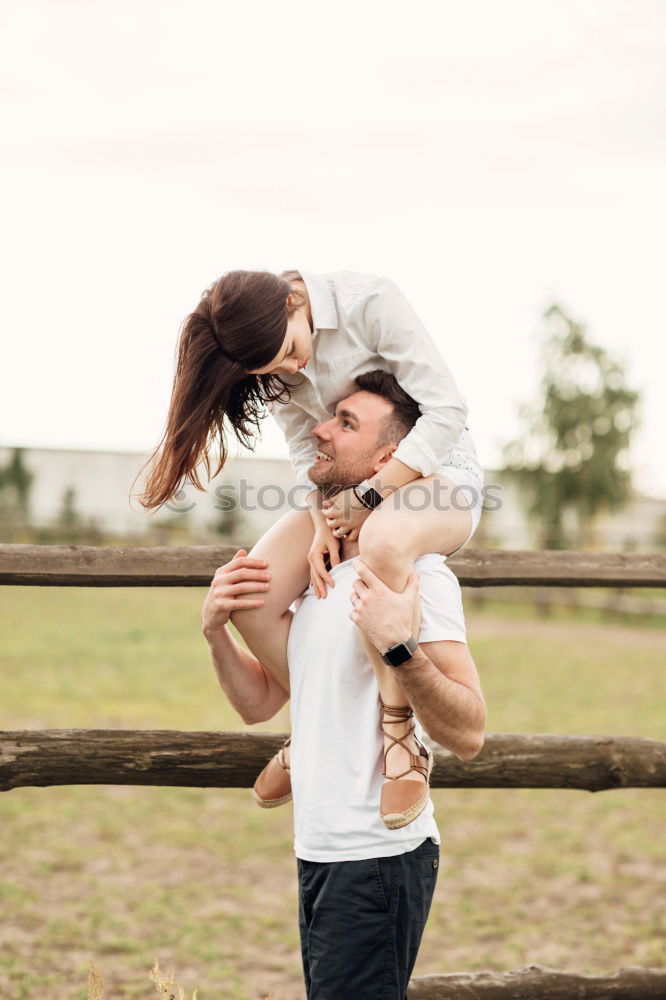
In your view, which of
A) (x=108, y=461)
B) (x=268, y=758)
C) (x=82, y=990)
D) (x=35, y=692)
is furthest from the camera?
(x=108, y=461)

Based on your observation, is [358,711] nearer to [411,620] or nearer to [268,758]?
[411,620]

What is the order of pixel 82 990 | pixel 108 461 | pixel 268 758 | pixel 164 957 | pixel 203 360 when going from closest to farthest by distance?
1. pixel 203 360
2. pixel 268 758
3. pixel 82 990
4. pixel 164 957
5. pixel 108 461

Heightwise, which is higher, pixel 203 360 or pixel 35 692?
pixel 203 360

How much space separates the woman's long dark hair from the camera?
7.38 feet

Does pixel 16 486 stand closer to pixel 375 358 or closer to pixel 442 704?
pixel 375 358

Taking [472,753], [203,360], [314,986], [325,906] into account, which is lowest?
[314,986]

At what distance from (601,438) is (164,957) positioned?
26654 mm

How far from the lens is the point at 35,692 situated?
871cm

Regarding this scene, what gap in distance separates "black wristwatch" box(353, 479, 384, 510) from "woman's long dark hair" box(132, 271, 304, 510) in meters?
0.36

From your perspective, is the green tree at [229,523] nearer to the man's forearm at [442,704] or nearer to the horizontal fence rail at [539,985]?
the horizontal fence rail at [539,985]

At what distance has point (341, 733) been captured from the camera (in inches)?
78.5

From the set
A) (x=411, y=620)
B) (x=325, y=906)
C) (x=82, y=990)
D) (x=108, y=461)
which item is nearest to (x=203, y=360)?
(x=411, y=620)

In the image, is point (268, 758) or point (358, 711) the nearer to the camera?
point (358, 711)

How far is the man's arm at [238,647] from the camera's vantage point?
2.17 meters
